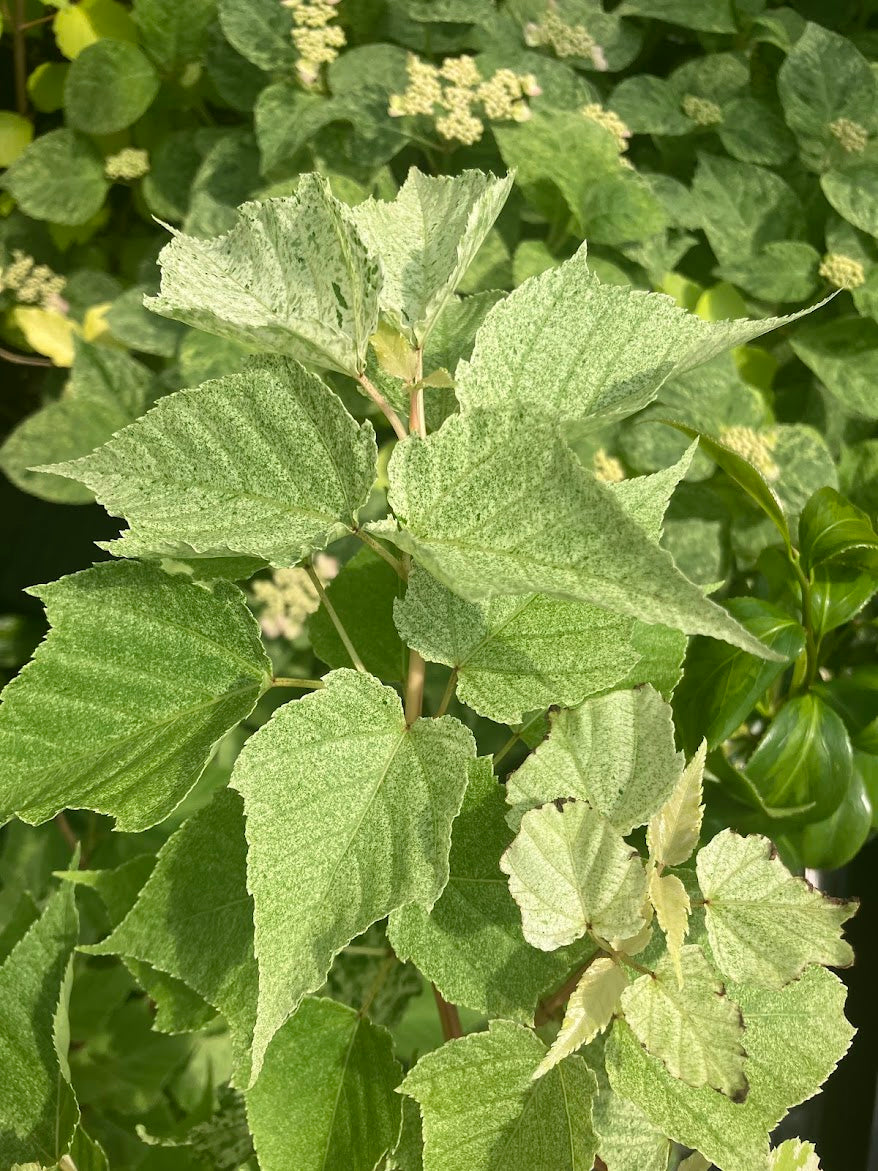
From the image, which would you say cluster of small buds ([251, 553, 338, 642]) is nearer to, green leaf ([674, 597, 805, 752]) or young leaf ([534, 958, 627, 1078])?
green leaf ([674, 597, 805, 752])

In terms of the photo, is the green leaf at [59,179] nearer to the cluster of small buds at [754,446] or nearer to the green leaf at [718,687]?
the cluster of small buds at [754,446]

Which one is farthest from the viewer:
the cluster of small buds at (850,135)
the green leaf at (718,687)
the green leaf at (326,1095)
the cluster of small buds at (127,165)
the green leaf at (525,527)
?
the cluster of small buds at (127,165)

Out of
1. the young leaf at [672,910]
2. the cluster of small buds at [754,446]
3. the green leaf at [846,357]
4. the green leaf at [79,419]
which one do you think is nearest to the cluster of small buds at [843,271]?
the green leaf at [846,357]

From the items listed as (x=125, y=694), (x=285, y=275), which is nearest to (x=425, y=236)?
(x=285, y=275)

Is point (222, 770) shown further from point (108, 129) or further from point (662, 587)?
point (108, 129)

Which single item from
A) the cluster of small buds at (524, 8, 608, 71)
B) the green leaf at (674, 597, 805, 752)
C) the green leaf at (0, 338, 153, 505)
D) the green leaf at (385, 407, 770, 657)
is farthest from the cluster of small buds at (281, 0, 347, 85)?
the green leaf at (385, 407, 770, 657)

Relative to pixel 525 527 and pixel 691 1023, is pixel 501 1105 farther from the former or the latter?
pixel 525 527
